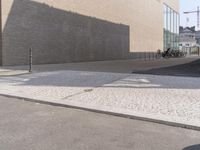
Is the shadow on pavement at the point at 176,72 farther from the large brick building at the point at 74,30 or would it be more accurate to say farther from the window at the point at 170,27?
the window at the point at 170,27

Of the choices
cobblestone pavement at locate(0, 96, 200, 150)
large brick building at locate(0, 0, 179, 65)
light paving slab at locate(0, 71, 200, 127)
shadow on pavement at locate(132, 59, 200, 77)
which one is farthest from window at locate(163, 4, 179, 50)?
cobblestone pavement at locate(0, 96, 200, 150)

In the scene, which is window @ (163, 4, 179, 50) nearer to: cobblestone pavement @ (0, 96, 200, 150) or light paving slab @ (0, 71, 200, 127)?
light paving slab @ (0, 71, 200, 127)

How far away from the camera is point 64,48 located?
27828mm

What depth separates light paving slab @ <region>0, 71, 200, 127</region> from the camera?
709 centimetres

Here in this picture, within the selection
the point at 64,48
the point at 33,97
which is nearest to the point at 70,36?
the point at 64,48

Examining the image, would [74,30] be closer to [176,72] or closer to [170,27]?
[176,72]

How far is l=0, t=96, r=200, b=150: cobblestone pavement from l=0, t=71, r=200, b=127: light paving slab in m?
0.62

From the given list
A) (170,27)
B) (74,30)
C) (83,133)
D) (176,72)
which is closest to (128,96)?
(83,133)

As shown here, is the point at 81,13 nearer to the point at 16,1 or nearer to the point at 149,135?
the point at 16,1

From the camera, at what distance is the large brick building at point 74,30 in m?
22.0

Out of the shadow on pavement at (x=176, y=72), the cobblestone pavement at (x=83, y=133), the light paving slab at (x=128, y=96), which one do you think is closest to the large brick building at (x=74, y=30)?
the shadow on pavement at (x=176, y=72)

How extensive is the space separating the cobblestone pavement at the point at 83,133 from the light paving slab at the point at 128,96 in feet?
2.02

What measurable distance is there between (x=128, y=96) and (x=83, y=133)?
3.78 meters

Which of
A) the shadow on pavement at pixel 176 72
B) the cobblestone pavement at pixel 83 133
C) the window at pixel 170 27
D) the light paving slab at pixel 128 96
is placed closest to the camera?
the cobblestone pavement at pixel 83 133
